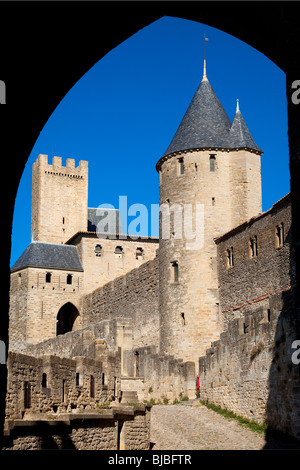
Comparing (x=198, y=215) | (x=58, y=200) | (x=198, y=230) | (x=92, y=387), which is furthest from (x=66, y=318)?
(x=92, y=387)

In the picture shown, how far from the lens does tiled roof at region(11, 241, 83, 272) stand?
42.7 m

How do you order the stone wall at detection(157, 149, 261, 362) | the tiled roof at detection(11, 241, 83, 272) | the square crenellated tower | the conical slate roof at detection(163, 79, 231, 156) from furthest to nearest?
the square crenellated tower, the tiled roof at detection(11, 241, 83, 272), the conical slate roof at detection(163, 79, 231, 156), the stone wall at detection(157, 149, 261, 362)

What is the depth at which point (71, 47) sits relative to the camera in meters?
5.00

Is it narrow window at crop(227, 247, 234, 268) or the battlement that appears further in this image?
the battlement

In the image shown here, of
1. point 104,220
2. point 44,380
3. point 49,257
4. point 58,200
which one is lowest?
point 44,380

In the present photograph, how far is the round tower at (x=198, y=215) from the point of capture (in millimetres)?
28094

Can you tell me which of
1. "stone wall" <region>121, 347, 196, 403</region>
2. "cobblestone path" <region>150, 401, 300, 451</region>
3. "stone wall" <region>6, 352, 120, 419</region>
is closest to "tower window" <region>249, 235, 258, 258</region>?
"stone wall" <region>121, 347, 196, 403</region>

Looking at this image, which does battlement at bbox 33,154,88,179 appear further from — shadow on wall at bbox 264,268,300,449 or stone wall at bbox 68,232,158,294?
shadow on wall at bbox 264,268,300,449

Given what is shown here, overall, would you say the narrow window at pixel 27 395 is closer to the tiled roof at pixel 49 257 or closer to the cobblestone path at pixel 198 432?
the cobblestone path at pixel 198 432

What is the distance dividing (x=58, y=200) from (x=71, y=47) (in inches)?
2037

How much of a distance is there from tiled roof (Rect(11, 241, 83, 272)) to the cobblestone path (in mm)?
21794

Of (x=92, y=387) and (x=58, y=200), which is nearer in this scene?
(x=92, y=387)

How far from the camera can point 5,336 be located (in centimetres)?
468

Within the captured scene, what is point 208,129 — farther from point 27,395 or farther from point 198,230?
point 27,395
